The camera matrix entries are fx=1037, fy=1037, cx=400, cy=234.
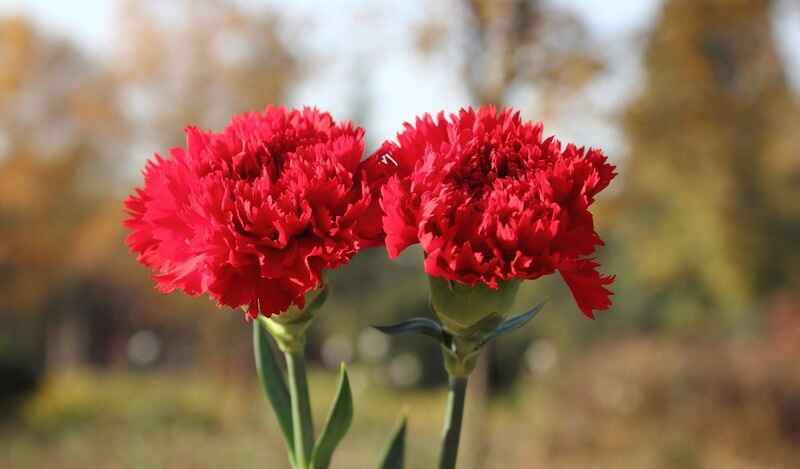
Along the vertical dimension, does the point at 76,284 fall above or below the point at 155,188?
above

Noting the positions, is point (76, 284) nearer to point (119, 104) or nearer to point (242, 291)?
point (119, 104)

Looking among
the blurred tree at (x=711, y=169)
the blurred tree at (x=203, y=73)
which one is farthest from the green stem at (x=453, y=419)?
the blurred tree at (x=711, y=169)

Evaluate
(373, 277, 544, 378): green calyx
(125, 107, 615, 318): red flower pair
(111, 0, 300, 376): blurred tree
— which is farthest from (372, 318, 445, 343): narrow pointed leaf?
(111, 0, 300, 376): blurred tree

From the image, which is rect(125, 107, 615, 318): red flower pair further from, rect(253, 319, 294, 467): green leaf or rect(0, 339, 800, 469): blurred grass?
rect(0, 339, 800, 469): blurred grass

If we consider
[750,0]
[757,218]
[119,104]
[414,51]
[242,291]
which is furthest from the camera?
[757,218]

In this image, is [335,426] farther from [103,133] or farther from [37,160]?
[37,160]

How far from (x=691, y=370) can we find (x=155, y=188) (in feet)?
23.2

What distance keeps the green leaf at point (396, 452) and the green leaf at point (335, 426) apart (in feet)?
0.31

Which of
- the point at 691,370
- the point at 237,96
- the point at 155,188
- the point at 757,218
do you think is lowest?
the point at 155,188

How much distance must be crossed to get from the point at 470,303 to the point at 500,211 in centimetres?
12

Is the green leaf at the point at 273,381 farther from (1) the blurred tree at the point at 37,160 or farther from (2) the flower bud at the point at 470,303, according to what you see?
(1) the blurred tree at the point at 37,160

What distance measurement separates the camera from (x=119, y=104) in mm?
11328

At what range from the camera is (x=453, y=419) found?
115 cm

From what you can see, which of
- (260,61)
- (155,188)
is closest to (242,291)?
(155,188)
